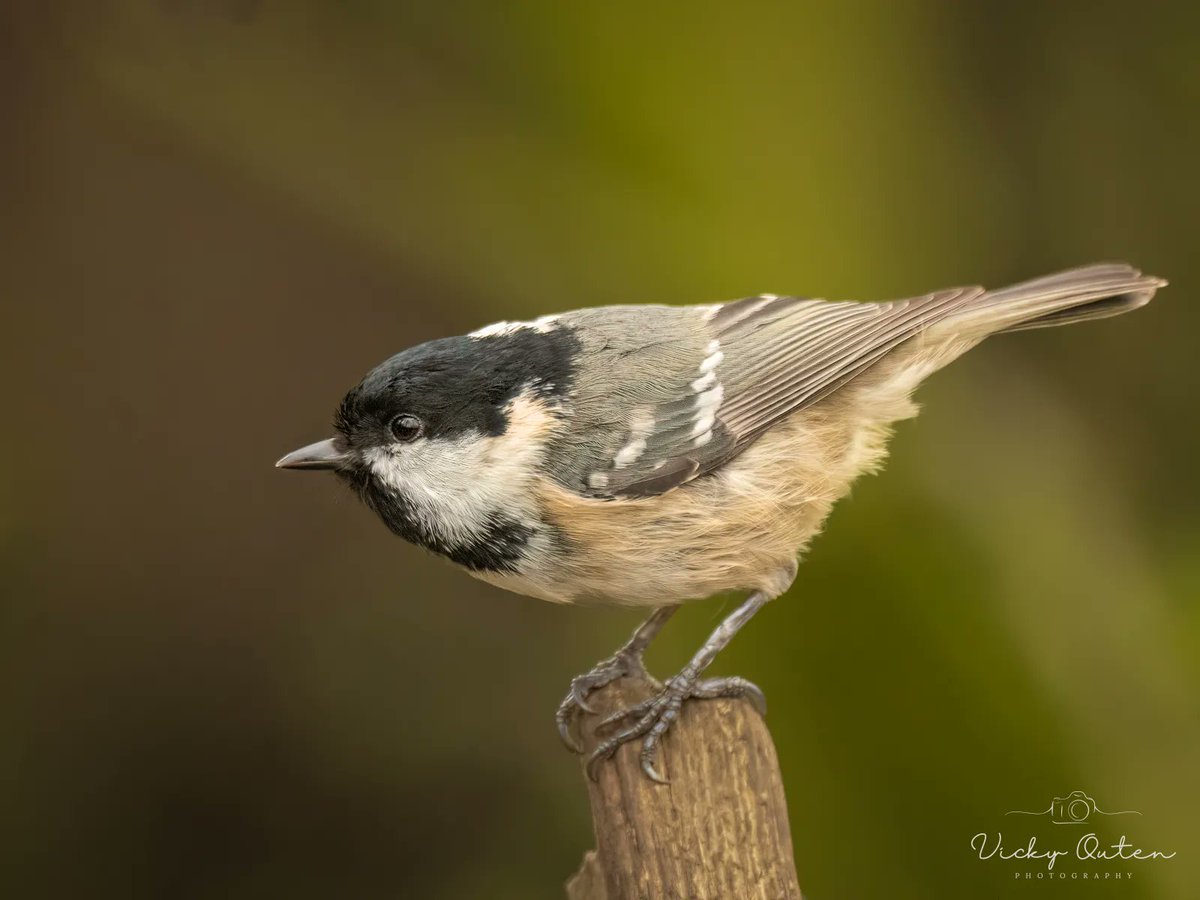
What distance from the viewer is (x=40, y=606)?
2906 millimetres

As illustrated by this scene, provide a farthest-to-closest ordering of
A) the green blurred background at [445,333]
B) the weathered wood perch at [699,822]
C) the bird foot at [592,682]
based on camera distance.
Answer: the green blurred background at [445,333], the bird foot at [592,682], the weathered wood perch at [699,822]

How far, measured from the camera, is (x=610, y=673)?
2.21 m

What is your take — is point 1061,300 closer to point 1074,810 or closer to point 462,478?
point 1074,810

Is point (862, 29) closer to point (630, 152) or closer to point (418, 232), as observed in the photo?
point (630, 152)

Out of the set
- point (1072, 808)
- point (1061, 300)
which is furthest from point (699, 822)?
point (1061, 300)

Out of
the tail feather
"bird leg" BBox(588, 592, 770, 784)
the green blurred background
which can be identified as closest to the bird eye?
"bird leg" BBox(588, 592, 770, 784)

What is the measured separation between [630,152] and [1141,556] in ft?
4.25

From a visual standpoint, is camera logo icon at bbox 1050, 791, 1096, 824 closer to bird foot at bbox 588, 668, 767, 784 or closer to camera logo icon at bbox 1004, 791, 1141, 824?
Answer: camera logo icon at bbox 1004, 791, 1141, 824

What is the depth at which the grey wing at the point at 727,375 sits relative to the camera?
1977 mm

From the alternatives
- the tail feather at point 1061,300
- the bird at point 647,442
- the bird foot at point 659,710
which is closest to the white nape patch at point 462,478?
the bird at point 647,442

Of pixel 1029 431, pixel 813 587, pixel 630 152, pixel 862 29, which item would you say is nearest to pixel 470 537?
pixel 813 587

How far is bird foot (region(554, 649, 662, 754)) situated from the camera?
2.19 m

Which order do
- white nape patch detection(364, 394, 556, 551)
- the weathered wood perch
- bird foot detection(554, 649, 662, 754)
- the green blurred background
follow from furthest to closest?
the green blurred background
bird foot detection(554, 649, 662, 754)
white nape patch detection(364, 394, 556, 551)
the weathered wood perch

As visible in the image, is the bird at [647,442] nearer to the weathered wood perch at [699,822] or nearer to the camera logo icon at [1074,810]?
the weathered wood perch at [699,822]
